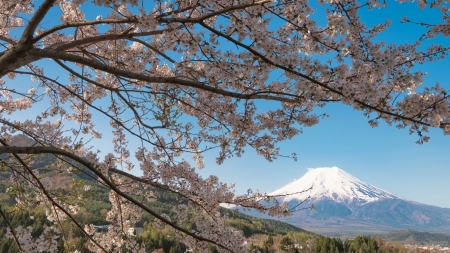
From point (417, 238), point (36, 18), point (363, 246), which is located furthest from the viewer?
point (417, 238)

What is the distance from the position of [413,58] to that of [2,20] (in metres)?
6.84

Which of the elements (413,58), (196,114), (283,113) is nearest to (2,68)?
(196,114)

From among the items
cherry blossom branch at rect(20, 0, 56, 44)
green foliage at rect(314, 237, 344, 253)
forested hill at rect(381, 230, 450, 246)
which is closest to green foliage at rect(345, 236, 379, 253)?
green foliage at rect(314, 237, 344, 253)

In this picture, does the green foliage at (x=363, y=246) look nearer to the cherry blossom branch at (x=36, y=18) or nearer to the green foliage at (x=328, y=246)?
the green foliage at (x=328, y=246)

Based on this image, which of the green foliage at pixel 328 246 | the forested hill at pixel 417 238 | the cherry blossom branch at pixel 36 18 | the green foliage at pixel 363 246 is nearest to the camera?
the cherry blossom branch at pixel 36 18

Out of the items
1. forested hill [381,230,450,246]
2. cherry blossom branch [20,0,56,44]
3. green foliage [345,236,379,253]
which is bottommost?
forested hill [381,230,450,246]

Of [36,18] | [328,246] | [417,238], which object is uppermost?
[36,18]

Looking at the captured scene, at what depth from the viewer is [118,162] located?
18.7 feet

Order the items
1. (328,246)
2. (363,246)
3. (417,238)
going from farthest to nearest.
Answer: (417,238) → (363,246) → (328,246)

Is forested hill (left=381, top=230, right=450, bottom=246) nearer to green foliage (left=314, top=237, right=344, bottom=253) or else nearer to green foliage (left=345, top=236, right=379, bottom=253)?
green foliage (left=345, top=236, right=379, bottom=253)

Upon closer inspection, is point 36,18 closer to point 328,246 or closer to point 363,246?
point 328,246

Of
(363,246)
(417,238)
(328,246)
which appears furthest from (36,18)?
(417,238)

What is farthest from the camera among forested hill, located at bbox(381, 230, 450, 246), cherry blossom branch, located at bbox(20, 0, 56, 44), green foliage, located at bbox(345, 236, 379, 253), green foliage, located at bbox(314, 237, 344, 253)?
forested hill, located at bbox(381, 230, 450, 246)

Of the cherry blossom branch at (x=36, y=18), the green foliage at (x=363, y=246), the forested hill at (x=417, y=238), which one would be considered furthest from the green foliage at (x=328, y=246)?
the forested hill at (x=417, y=238)
